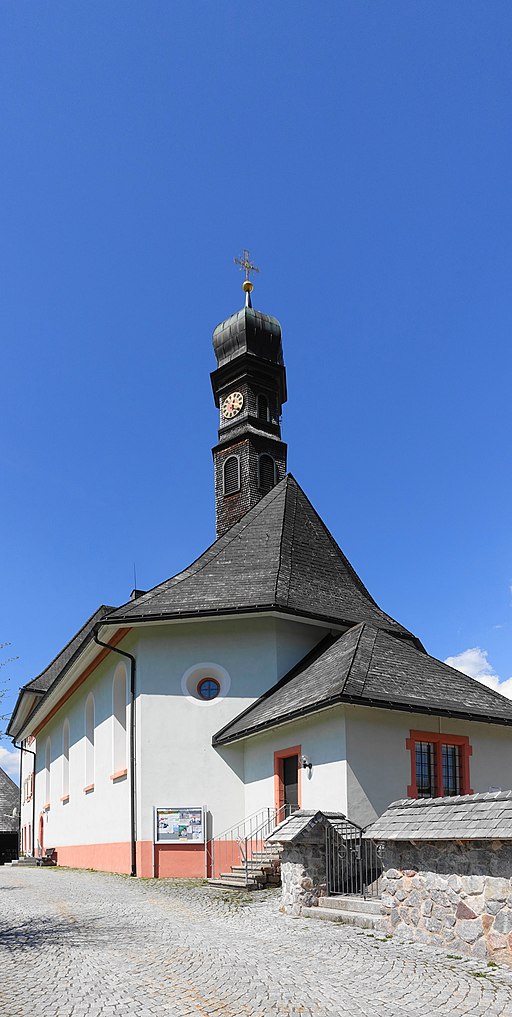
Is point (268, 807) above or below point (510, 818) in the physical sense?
below

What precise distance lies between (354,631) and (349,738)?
13.3 ft

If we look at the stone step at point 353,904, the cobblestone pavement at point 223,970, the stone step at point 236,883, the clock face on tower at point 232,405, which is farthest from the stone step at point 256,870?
the clock face on tower at point 232,405

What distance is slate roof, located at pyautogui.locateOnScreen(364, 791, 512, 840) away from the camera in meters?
7.97

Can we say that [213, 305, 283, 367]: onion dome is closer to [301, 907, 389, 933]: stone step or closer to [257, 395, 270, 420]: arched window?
[257, 395, 270, 420]: arched window

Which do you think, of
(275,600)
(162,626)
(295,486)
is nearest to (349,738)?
(275,600)

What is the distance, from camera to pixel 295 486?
25734 mm

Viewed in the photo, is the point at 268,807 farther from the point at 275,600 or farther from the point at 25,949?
the point at 25,949

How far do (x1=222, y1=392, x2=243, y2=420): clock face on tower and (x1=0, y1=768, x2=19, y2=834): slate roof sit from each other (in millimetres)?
28201

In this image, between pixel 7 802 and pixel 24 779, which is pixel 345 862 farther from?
pixel 7 802

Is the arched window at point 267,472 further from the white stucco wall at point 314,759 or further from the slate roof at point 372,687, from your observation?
the white stucco wall at point 314,759

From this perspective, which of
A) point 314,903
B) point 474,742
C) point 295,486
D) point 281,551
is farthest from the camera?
point 295,486

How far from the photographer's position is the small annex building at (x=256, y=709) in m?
15.3

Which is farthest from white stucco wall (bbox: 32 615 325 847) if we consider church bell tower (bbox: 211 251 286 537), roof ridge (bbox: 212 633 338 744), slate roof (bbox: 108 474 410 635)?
church bell tower (bbox: 211 251 286 537)

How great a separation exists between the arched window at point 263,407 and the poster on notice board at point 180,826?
16137mm
